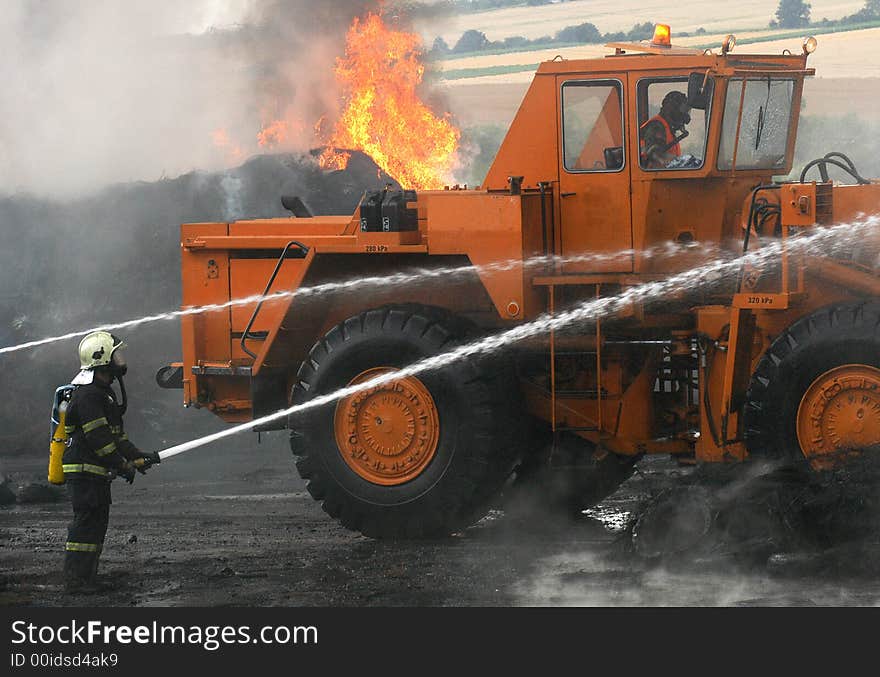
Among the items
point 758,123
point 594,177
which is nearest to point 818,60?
point 758,123

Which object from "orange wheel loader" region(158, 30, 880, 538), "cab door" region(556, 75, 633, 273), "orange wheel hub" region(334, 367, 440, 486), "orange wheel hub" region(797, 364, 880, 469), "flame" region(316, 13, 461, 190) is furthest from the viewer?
"flame" region(316, 13, 461, 190)

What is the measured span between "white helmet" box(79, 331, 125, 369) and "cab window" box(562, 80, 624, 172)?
11.7 ft

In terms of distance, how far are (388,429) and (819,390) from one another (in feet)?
10.1

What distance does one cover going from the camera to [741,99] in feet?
36.4

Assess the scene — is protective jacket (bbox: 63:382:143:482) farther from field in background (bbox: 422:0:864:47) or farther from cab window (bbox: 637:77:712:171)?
field in background (bbox: 422:0:864:47)

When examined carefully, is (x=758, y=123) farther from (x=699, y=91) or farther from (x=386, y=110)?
(x=386, y=110)

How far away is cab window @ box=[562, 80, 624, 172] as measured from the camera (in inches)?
439

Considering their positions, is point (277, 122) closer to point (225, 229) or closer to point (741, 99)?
point (225, 229)

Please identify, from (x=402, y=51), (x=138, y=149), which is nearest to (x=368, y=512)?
(x=402, y=51)

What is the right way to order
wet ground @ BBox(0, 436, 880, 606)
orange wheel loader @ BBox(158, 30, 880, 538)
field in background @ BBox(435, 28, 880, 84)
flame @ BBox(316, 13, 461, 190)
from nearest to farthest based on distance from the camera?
1. wet ground @ BBox(0, 436, 880, 606)
2. orange wheel loader @ BBox(158, 30, 880, 538)
3. flame @ BBox(316, 13, 461, 190)
4. field in background @ BBox(435, 28, 880, 84)

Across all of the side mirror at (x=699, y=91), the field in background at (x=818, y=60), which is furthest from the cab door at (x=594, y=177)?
the field in background at (x=818, y=60)

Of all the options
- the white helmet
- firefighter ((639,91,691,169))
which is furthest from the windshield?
the white helmet

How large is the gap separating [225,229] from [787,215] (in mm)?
4549

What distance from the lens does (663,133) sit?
11.1 m
